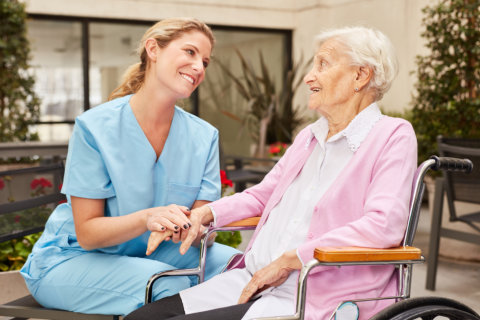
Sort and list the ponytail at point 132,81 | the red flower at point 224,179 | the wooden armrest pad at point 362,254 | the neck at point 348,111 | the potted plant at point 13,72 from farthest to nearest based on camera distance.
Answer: the potted plant at point 13,72 < the red flower at point 224,179 < the ponytail at point 132,81 < the neck at point 348,111 < the wooden armrest pad at point 362,254

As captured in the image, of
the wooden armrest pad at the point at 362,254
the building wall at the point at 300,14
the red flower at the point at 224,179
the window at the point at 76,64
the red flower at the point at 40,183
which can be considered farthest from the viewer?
the window at the point at 76,64

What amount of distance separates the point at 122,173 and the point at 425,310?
0.94 meters

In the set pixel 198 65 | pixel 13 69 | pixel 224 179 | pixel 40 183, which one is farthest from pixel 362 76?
pixel 13 69

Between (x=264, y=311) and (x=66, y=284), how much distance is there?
610 mm

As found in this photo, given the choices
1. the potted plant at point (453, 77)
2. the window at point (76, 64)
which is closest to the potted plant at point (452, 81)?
the potted plant at point (453, 77)

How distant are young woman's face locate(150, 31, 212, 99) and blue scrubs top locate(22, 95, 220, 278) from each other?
0.15 metres

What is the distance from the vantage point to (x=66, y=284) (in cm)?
181

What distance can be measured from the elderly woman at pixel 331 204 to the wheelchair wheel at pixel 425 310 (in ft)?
0.37

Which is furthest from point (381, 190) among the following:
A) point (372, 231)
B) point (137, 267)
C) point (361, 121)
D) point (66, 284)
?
point (66, 284)

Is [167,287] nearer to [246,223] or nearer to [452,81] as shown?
[246,223]

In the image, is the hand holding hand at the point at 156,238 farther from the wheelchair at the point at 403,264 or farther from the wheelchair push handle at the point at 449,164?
the wheelchair push handle at the point at 449,164

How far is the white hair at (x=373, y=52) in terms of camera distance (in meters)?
1.75

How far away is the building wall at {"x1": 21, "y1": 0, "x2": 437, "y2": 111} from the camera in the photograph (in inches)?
293

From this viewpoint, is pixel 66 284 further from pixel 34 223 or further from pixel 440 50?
pixel 440 50
